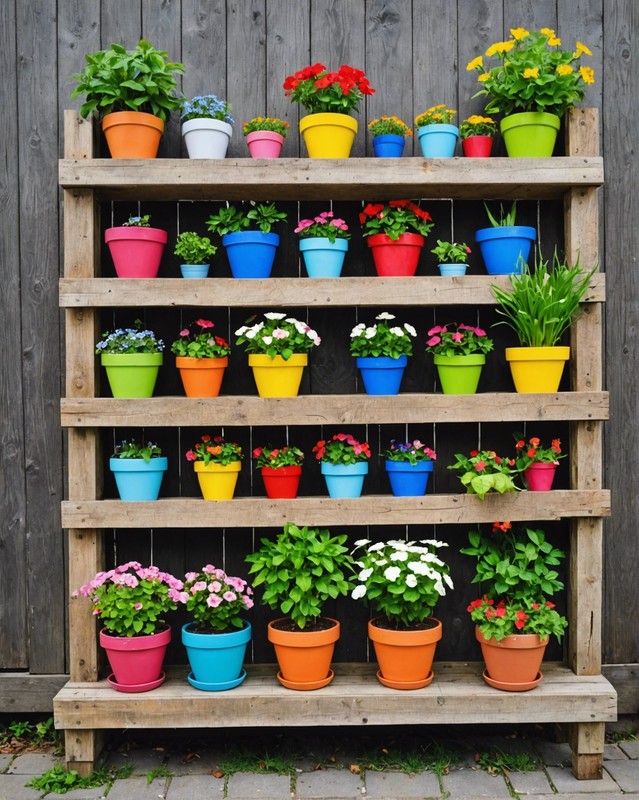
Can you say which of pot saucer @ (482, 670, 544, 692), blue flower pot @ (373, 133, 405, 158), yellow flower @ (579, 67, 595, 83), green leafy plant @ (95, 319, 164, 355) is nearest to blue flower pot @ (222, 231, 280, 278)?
green leafy plant @ (95, 319, 164, 355)

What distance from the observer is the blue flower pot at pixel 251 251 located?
2.99 metres

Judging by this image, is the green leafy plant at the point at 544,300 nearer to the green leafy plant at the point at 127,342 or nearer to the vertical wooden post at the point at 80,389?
the green leafy plant at the point at 127,342

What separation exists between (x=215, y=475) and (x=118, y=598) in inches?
22.5

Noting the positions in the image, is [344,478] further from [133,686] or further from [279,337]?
[133,686]

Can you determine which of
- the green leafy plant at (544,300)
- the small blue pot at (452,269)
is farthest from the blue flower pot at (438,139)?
the green leafy plant at (544,300)

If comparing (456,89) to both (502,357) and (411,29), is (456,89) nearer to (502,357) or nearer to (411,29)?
(411,29)

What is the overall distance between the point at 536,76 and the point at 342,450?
1.60 metres

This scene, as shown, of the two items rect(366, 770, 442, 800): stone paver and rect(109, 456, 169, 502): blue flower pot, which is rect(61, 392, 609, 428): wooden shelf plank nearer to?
rect(109, 456, 169, 502): blue flower pot

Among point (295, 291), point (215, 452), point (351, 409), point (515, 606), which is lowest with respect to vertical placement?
point (515, 606)

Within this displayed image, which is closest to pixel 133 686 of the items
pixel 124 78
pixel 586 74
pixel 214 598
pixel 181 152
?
pixel 214 598

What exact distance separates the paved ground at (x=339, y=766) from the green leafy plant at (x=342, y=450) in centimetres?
114

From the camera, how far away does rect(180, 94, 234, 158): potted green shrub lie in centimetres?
296

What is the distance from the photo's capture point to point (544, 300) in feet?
9.48

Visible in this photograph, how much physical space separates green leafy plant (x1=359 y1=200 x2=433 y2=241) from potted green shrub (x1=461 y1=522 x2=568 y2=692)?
1.21 metres
